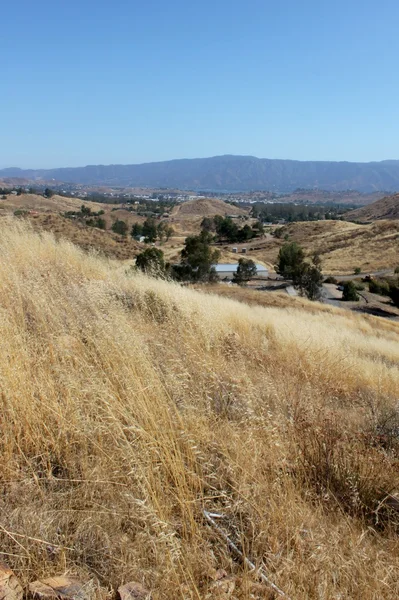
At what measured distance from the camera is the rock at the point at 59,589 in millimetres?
1645

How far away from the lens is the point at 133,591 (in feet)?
5.57

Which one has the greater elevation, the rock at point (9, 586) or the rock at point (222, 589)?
the rock at point (9, 586)

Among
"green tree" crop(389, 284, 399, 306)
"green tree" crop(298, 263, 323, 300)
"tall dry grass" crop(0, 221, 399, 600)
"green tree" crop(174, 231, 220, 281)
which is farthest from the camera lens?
"green tree" crop(298, 263, 323, 300)

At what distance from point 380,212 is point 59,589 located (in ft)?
500

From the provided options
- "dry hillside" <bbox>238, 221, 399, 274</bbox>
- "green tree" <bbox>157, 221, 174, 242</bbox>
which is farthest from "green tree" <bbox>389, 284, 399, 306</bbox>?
"green tree" <bbox>157, 221, 174, 242</bbox>

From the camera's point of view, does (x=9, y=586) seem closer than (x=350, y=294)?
Yes

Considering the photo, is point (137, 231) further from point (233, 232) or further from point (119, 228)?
point (233, 232)

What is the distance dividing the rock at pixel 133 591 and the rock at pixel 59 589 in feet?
0.47

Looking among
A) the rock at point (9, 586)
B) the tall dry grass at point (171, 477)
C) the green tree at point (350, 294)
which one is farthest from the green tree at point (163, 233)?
the rock at point (9, 586)

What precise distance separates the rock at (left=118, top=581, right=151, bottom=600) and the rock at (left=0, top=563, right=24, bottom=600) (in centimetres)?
40

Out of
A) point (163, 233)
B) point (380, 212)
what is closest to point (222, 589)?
point (163, 233)

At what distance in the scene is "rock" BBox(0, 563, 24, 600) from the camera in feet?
5.32

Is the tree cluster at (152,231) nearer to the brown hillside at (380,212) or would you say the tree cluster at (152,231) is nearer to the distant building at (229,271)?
the distant building at (229,271)

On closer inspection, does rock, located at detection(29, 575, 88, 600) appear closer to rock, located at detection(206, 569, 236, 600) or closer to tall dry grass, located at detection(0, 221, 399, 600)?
tall dry grass, located at detection(0, 221, 399, 600)
